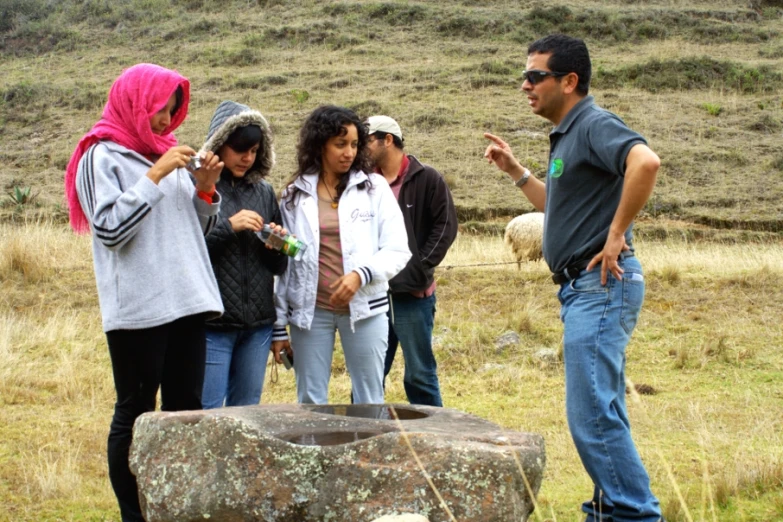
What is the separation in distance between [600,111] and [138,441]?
2184mm

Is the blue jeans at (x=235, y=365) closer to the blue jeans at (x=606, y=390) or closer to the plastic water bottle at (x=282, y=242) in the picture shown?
the plastic water bottle at (x=282, y=242)

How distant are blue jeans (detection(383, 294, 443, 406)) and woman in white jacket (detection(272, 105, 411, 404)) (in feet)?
2.31

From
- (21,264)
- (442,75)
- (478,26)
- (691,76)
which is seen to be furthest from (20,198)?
(478,26)

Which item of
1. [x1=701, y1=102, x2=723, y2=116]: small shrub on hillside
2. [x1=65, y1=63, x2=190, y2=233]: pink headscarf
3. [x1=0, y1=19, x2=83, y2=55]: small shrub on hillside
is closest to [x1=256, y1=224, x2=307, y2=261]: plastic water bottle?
[x1=65, y1=63, x2=190, y2=233]: pink headscarf

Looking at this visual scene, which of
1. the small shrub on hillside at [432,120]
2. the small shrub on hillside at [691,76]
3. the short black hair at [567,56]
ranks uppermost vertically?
the short black hair at [567,56]

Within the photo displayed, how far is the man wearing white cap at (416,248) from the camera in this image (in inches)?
204

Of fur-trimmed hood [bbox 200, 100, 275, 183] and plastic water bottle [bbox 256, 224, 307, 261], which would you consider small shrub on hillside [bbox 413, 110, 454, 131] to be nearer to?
fur-trimmed hood [bbox 200, 100, 275, 183]

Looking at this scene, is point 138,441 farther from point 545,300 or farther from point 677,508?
point 545,300

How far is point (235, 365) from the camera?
4.35 m

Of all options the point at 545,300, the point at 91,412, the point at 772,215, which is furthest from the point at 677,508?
the point at 772,215

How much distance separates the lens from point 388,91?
25953 millimetres

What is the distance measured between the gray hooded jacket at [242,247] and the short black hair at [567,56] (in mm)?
1356

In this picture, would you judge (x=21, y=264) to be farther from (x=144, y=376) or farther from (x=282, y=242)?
(x=144, y=376)

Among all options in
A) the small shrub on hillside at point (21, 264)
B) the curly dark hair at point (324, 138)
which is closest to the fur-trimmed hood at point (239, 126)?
the curly dark hair at point (324, 138)
